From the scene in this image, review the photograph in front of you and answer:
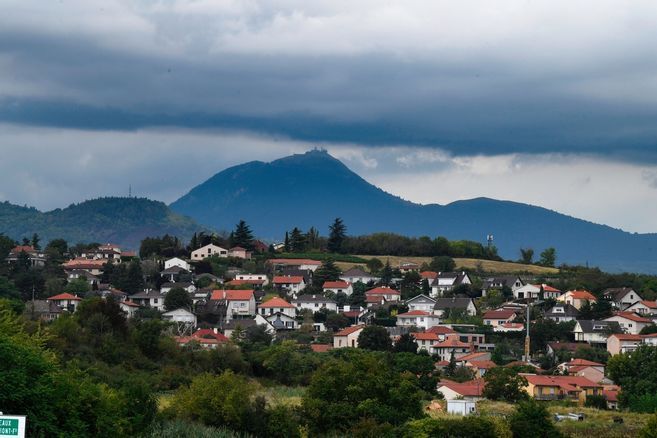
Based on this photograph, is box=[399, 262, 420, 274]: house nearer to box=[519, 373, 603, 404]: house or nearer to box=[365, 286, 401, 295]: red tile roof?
box=[365, 286, 401, 295]: red tile roof

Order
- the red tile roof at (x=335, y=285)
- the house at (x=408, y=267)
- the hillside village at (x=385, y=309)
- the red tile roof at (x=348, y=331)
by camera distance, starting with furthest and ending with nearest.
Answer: the house at (x=408, y=267) < the red tile roof at (x=335, y=285) < the red tile roof at (x=348, y=331) < the hillside village at (x=385, y=309)

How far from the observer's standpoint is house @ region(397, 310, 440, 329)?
82.6 meters

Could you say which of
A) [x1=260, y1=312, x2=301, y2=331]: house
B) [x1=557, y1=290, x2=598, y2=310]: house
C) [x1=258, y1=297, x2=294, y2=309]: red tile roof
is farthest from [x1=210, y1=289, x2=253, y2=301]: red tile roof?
[x1=557, y1=290, x2=598, y2=310]: house

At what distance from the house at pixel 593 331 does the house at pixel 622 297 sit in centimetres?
934

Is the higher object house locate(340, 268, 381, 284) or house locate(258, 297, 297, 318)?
house locate(340, 268, 381, 284)

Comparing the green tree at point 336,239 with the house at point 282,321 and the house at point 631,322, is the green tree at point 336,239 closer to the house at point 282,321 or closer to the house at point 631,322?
the house at point 282,321

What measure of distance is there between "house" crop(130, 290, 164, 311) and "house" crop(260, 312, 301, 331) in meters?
9.83

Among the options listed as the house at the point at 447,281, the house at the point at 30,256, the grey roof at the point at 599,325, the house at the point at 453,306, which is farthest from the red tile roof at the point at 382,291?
the house at the point at 30,256

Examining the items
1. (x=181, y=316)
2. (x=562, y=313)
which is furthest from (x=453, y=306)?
(x=181, y=316)

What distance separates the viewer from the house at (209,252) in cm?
11112

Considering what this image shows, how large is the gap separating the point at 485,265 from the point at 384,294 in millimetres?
20133

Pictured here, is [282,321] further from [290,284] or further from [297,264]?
[297,264]

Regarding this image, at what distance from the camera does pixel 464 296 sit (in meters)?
92.2

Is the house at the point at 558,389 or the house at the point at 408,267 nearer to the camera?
the house at the point at 558,389
